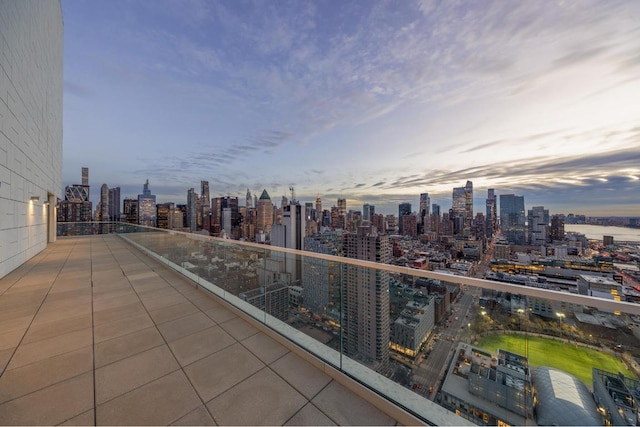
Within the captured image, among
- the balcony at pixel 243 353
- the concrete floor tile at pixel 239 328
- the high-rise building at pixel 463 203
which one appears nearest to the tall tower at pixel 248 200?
the high-rise building at pixel 463 203

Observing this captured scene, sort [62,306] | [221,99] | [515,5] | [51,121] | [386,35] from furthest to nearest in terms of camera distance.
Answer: [221,99]
[51,121]
[386,35]
[515,5]
[62,306]

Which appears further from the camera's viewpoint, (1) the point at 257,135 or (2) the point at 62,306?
(1) the point at 257,135

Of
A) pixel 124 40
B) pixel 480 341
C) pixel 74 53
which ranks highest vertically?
pixel 74 53

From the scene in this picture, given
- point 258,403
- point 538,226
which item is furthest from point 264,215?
point 538,226

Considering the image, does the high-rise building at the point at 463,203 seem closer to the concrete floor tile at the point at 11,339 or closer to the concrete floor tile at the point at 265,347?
the concrete floor tile at the point at 265,347

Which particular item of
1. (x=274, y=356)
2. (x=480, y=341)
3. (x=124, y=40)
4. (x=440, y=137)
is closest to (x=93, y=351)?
(x=274, y=356)

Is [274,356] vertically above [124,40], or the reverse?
[124,40]

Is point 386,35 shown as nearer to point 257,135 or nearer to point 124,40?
point 124,40

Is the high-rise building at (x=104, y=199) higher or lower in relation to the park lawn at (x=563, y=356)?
higher
